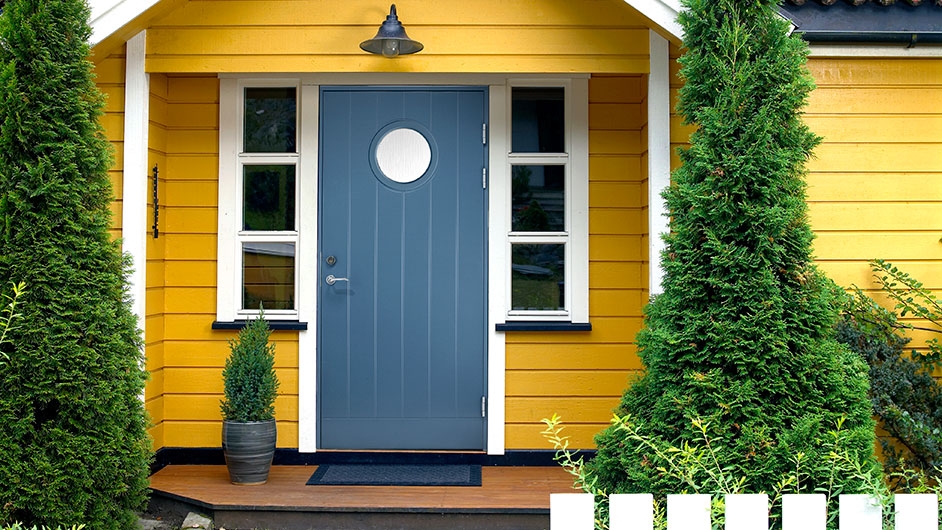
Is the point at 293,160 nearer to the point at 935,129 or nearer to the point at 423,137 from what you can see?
the point at 423,137

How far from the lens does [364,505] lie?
457cm

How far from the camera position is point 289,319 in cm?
546

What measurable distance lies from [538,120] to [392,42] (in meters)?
1.20

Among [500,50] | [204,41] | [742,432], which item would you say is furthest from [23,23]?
[742,432]

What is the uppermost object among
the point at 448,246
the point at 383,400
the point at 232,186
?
the point at 232,186

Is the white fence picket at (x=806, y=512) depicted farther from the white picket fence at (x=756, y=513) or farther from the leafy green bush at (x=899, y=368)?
the leafy green bush at (x=899, y=368)

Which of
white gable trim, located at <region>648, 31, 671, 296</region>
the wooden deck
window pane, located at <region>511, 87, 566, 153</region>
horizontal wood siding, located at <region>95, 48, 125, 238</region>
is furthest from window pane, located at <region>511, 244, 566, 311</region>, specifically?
horizontal wood siding, located at <region>95, 48, 125, 238</region>

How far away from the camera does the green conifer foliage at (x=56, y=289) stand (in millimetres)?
3775

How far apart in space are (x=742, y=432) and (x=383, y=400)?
241cm

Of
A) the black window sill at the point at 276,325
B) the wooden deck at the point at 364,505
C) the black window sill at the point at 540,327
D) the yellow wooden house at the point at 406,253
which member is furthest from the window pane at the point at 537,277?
the black window sill at the point at 276,325

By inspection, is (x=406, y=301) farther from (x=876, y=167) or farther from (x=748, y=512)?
(x=748, y=512)

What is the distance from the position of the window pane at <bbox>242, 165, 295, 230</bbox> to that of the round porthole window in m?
0.56

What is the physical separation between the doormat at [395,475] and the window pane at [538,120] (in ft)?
6.21

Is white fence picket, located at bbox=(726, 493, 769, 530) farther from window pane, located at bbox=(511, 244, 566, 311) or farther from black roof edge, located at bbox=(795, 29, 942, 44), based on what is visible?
Answer: window pane, located at bbox=(511, 244, 566, 311)
